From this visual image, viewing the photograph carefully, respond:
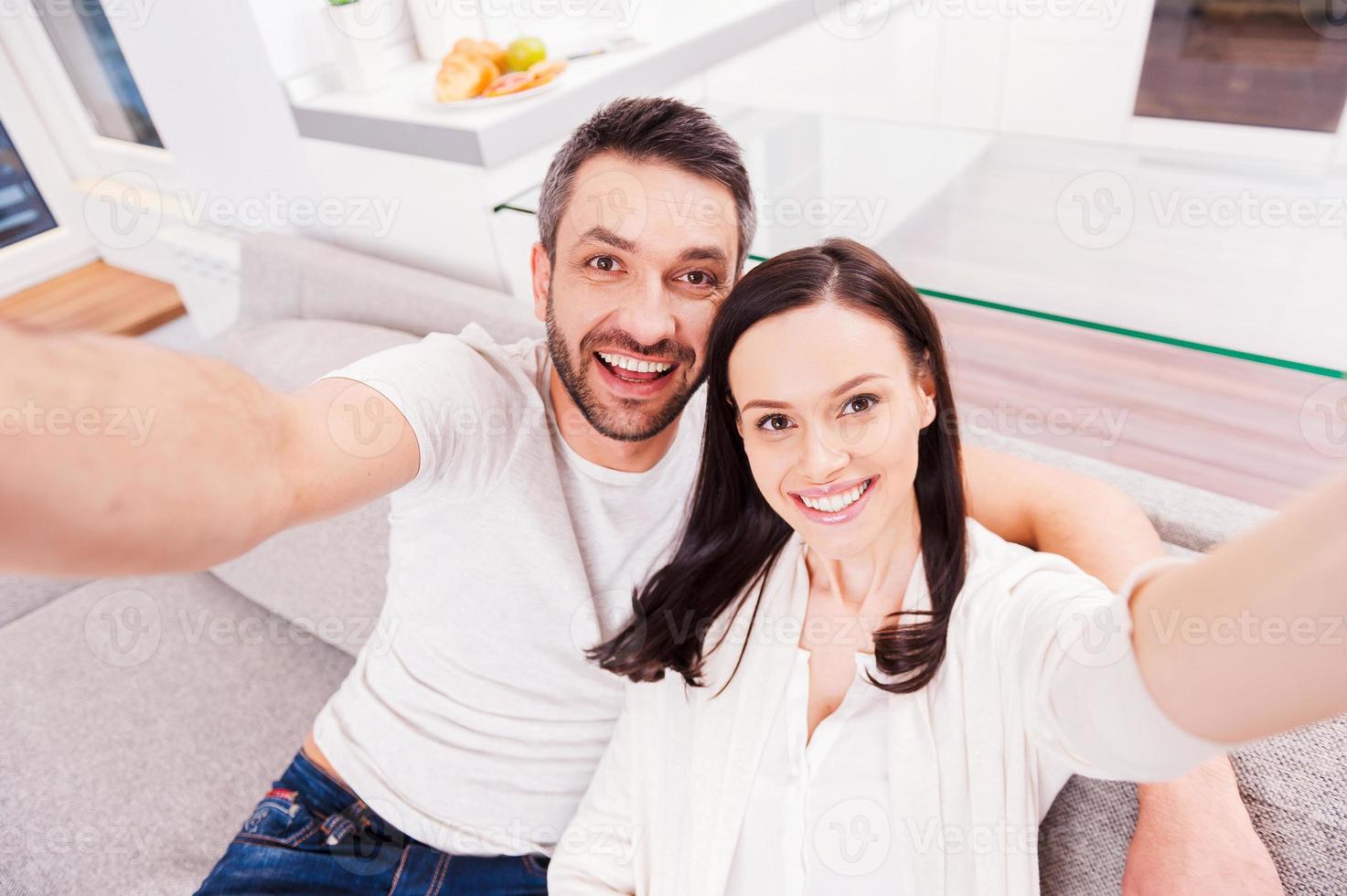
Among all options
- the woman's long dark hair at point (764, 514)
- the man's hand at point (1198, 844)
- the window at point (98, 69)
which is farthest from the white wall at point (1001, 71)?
the window at point (98, 69)

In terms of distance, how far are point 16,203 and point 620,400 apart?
9.55ft

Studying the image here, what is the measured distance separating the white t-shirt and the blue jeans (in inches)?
1.2

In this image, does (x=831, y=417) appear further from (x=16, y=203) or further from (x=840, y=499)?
(x=16, y=203)

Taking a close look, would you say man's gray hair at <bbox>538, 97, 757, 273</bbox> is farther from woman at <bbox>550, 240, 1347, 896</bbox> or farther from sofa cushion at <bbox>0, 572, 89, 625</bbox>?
sofa cushion at <bbox>0, 572, 89, 625</bbox>

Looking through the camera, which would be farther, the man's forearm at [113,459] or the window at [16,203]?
the window at [16,203]

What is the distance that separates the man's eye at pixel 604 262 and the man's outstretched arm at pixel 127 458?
487 mm

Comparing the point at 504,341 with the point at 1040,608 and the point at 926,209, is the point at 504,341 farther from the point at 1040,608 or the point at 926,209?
the point at 1040,608

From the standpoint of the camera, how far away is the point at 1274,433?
98 centimetres

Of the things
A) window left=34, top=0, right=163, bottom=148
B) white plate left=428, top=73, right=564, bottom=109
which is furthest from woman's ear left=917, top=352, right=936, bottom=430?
window left=34, top=0, right=163, bottom=148

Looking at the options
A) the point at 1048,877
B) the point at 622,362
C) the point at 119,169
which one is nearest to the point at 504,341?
the point at 622,362

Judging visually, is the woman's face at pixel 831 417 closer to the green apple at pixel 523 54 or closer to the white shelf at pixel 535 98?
the white shelf at pixel 535 98

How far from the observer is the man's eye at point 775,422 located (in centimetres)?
A: 80

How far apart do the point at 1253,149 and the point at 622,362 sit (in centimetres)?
229

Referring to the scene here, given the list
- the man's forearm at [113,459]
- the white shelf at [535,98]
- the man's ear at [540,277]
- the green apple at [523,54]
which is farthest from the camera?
the green apple at [523,54]
